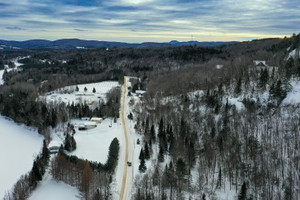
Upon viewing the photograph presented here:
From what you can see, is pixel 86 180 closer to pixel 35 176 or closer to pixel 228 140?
pixel 35 176

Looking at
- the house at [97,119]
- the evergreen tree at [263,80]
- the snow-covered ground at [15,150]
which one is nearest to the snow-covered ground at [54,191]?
the snow-covered ground at [15,150]

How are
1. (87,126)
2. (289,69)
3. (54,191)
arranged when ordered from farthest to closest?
(289,69) → (87,126) → (54,191)

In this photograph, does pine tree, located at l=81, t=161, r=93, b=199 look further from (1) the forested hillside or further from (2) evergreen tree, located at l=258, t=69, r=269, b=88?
(2) evergreen tree, located at l=258, t=69, r=269, b=88

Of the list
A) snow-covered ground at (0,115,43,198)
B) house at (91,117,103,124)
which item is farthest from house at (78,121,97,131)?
snow-covered ground at (0,115,43,198)

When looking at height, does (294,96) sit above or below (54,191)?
above

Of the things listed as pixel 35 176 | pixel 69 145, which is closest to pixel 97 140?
pixel 69 145

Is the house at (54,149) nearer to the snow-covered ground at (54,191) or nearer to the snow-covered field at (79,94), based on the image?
the snow-covered ground at (54,191)
